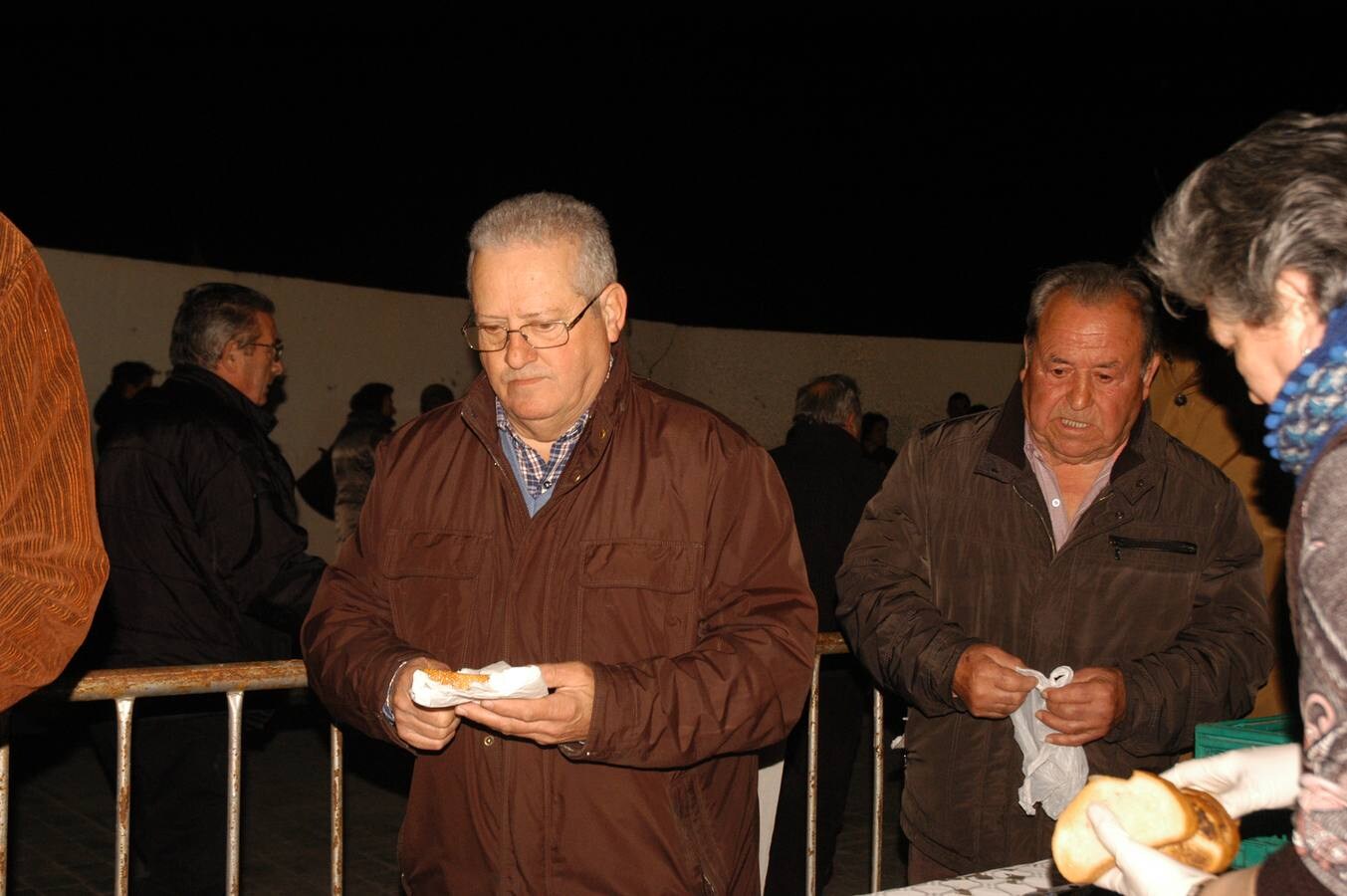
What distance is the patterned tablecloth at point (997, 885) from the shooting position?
2547mm

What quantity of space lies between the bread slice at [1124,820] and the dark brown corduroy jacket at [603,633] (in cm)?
87

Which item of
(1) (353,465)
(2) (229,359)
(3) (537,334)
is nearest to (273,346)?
(2) (229,359)

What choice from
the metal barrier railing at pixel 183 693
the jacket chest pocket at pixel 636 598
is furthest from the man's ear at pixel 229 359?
the jacket chest pocket at pixel 636 598

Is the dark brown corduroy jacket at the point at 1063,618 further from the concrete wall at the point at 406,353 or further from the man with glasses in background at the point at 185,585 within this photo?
the concrete wall at the point at 406,353

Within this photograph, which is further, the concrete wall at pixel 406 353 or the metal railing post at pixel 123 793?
the concrete wall at pixel 406 353

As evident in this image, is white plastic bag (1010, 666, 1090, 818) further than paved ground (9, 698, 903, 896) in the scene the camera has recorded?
No

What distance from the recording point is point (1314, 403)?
1704mm

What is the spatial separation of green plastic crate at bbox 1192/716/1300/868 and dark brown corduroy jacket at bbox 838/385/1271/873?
0.48 metres

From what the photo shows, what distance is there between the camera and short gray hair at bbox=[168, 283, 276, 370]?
4898 mm

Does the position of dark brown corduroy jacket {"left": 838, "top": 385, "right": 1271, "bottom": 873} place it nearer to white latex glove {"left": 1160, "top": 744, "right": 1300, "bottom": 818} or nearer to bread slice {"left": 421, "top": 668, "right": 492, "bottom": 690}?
white latex glove {"left": 1160, "top": 744, "right": 1300, "bottom": 818}

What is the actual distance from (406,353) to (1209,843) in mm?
11311

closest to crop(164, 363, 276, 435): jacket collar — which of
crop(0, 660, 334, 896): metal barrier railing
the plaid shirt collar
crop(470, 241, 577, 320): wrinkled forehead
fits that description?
crop(0, 660, 334, 896): metal barrier railing

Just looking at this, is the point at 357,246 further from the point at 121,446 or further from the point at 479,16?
the point at 121,446

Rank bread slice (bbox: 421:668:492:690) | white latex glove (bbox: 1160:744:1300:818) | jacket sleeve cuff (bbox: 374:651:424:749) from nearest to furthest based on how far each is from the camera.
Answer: white latex glove (bbox: 1160:744:1300:818) < bread slice (bbox: 421:668:492:690) < jacket sleeve cuff (bbox: 374:651:424:749)
